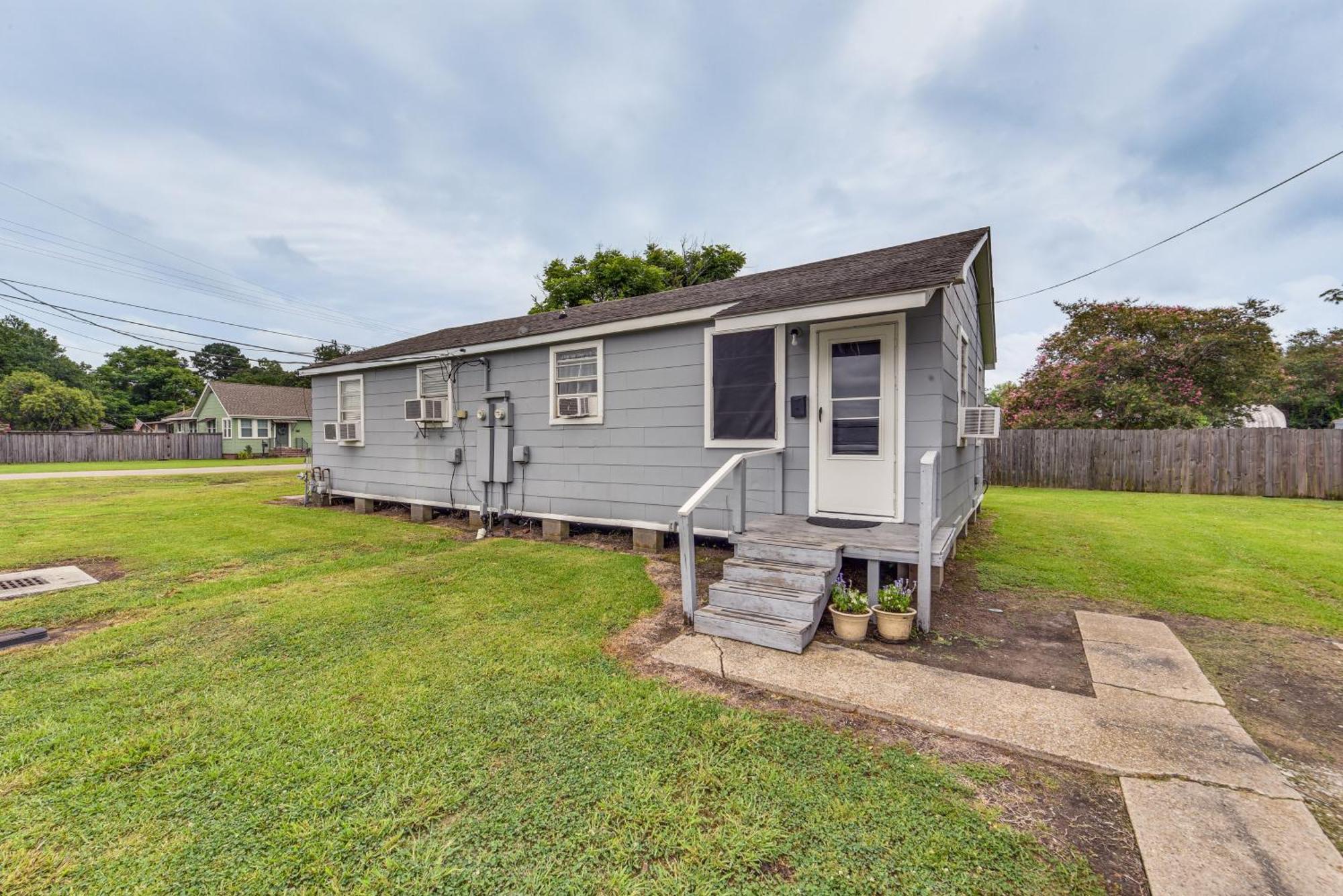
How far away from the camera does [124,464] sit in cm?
2138

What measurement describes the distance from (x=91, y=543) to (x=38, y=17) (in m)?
9.52

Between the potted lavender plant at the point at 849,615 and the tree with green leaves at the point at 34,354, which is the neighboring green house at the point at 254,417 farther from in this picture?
the potted lavender plant at the point at 849,615

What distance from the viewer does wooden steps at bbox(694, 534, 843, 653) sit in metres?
3.43

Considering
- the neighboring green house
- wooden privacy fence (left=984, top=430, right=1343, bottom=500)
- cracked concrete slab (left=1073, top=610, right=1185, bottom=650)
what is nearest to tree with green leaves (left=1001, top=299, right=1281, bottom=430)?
wooden privacy fence (left=984, top=430, right=1343, bottom=500)

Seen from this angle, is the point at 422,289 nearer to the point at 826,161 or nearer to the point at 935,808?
the point at 826,161

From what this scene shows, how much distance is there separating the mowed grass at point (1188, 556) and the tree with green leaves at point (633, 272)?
14.9m

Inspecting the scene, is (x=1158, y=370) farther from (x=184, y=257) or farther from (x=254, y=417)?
(x=254, y=417)

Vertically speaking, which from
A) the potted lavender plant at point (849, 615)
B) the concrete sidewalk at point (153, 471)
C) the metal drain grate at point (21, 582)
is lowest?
the metal drain grate at point (21, 582)

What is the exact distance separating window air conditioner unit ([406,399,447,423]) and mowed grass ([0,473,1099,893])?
4.24 m

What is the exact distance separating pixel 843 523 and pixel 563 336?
4154 millimetres

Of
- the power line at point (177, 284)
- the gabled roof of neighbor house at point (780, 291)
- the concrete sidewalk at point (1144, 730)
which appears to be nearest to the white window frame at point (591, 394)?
the gabled roof of neighbor house at point (780, 291)

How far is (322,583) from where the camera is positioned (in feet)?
15.6

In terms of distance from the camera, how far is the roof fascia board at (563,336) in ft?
18.5

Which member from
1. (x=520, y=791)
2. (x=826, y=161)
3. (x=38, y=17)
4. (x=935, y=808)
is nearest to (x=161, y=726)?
(x=520, y=791)
